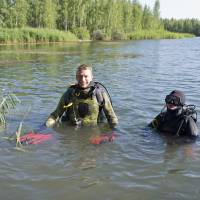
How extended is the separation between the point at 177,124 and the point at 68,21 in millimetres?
71880

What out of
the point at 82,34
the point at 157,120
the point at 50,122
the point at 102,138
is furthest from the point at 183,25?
the point at 102,138

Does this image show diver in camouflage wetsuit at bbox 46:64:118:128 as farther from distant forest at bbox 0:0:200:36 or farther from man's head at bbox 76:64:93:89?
distant forest at bbox 0:0:200:36

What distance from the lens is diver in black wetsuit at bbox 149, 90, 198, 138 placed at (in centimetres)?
691

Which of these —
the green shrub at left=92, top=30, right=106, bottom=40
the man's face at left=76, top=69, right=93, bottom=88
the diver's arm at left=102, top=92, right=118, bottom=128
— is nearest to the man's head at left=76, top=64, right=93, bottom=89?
the man's face at left=76, top=69, right=93, bottom=88

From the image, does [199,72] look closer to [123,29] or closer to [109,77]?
[109,77]

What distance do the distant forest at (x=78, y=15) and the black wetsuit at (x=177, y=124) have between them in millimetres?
49819

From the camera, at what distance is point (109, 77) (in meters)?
17.5

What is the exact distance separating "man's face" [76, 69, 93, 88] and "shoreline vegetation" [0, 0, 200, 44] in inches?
1531

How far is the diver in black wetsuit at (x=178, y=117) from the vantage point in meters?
6.91

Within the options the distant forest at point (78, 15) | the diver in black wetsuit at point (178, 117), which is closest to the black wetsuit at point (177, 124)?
the diver in black wetsuit at point (178, 117)

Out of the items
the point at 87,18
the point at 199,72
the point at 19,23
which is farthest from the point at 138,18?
the point at 199,72

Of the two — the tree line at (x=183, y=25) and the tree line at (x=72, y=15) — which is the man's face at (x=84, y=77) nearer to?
the tree line at (x=72, y=15)

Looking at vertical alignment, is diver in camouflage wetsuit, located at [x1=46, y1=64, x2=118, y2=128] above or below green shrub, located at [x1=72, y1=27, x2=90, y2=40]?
below

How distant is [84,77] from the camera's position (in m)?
7.31
